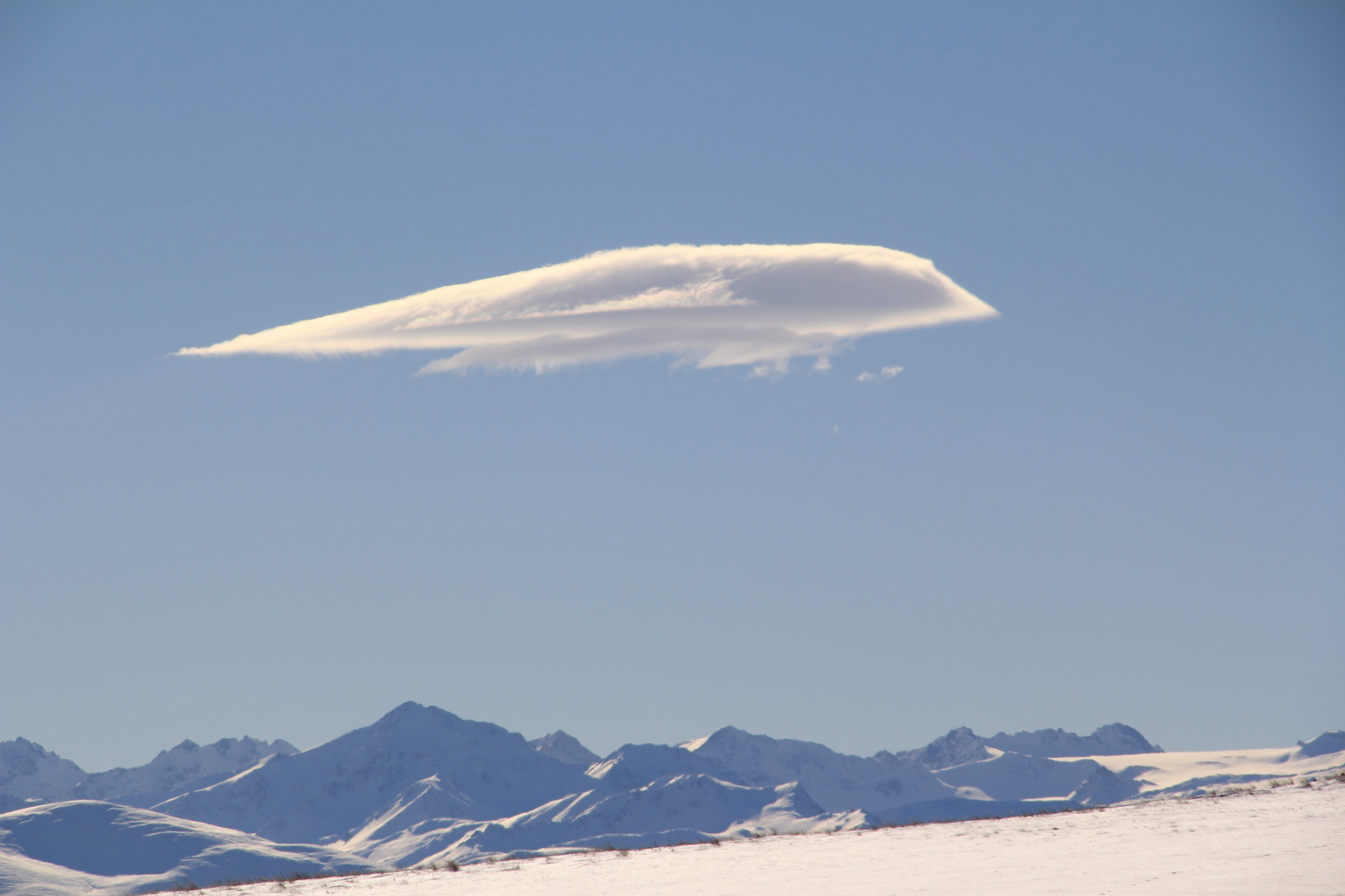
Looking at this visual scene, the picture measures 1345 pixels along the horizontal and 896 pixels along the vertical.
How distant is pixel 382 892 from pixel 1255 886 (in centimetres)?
2360

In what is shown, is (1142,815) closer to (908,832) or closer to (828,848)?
(908,832)

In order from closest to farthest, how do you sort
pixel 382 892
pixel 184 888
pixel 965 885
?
pixel 965 885 → pixel 382 892 → pixel 184 888

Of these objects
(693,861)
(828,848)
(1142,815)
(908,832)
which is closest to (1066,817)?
(1142,815)

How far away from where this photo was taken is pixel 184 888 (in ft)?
143

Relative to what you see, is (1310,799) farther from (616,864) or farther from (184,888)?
(184,888)

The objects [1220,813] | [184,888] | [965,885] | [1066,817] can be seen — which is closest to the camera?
[965,885]

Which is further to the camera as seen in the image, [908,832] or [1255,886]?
[908,832]

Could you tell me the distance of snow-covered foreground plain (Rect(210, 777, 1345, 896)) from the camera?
34.0m

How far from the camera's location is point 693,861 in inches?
1737

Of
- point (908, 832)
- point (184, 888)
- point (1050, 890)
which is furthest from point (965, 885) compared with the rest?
point (184, 888)

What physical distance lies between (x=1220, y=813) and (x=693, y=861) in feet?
59.1

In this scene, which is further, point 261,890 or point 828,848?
point 828,848

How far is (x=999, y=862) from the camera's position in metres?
38.8

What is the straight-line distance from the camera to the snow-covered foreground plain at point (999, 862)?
34.0 metres
